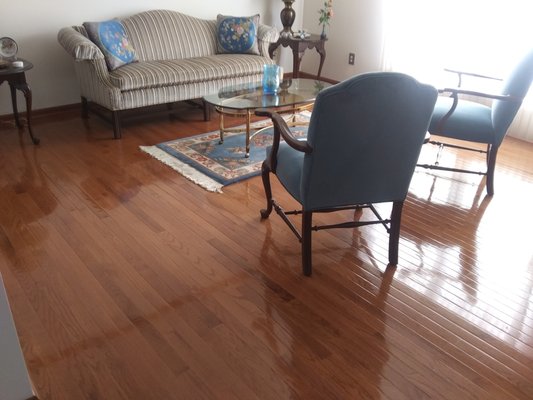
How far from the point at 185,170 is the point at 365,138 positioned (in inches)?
65.0

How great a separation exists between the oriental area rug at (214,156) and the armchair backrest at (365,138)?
1115 millimetres

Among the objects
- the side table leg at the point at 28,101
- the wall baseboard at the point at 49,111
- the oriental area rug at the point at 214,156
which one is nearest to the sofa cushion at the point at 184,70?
the oriental area rug at the point at 214,156

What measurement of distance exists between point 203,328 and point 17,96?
3.25 meters

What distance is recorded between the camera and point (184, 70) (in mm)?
3859

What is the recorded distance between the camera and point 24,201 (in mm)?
2742

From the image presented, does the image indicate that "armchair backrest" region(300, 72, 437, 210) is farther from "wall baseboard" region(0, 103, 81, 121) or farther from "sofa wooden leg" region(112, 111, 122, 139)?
"wall baseboard" region(0, 103, 81, 121)

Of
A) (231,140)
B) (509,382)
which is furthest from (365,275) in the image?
(231,140)

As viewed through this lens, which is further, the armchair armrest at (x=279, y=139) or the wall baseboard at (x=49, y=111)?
the wall baseboard at (x=49, y=111)

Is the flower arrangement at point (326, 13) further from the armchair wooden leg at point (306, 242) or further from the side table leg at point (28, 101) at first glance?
the armchair wooden leg at point (306, 242)

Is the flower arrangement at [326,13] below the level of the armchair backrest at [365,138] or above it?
above

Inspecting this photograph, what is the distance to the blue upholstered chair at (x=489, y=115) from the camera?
2732 millimetres

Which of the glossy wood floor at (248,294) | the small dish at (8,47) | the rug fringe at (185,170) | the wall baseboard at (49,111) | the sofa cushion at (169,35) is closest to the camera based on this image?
the glossy wood floor at (248,294)

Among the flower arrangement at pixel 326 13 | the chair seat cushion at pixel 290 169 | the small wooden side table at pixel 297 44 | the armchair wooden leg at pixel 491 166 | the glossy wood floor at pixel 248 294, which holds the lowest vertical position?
the glossy wood floor at pixel 248 294

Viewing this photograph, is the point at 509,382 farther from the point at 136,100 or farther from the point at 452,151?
the point at 136,100
